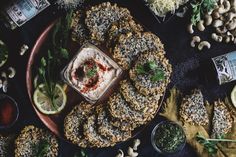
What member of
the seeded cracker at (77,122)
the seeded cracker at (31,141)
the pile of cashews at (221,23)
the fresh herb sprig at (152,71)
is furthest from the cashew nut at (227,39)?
the seeded cracker at (31,141)

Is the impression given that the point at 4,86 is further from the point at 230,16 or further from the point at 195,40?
the point at 230,16

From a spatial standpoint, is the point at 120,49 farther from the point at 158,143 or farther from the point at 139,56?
the point at 158,143

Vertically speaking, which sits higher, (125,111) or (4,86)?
(4,86)

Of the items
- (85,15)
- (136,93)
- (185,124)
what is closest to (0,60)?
(85,15)

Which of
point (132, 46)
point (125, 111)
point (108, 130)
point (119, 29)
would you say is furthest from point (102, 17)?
point (108, 130)

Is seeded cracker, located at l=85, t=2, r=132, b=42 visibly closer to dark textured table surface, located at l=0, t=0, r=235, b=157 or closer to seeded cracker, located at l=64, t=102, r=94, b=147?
dark textured table surface, located at l=0, t=0, r=235, b=157

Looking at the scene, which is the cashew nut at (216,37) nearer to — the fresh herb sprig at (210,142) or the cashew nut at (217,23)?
the cashew nut at (217,23)
